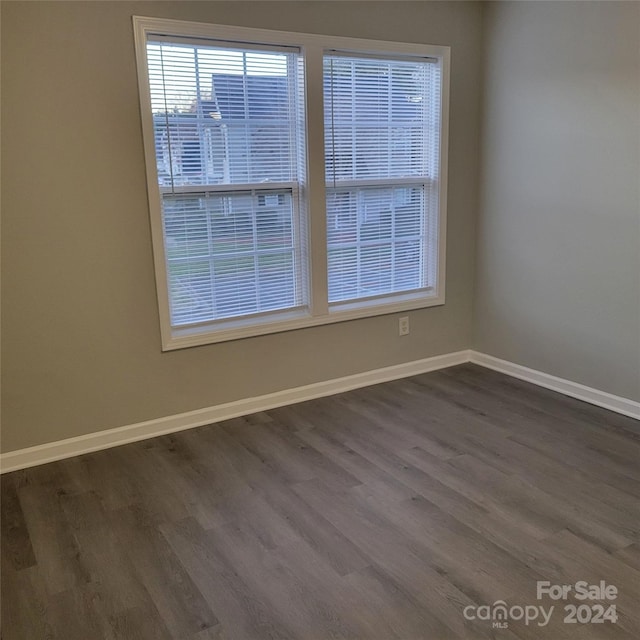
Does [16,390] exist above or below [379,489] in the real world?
above

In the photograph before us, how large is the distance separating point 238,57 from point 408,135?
3.99ft

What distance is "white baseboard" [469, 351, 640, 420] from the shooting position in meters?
3.36

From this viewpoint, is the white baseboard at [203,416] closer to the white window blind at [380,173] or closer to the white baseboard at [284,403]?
the white baseboard at [284,403]

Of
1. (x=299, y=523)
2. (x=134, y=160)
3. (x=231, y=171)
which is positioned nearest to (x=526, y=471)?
(x=299, y=523)

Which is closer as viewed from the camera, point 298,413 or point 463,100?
point 298,413

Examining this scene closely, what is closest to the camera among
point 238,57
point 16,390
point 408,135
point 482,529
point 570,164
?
point 482,529

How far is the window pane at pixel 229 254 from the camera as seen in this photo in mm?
3225

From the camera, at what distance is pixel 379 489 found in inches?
104

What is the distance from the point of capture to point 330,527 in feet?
7.79

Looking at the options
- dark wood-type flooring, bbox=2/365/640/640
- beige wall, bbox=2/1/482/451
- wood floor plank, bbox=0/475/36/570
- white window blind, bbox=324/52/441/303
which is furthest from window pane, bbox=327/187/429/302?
wood floor plank, bbox=0/475/36/570

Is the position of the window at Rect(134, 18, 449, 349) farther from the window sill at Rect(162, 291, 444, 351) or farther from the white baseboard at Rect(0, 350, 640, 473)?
the white baseboard at Rect(0, 350, 640, 473)

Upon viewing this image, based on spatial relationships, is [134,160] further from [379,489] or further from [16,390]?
[379,489]

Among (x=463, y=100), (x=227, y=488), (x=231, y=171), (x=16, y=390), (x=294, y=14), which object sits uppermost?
(x=294, y=14)

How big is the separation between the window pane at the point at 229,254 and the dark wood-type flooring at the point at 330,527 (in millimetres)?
679
